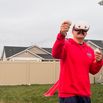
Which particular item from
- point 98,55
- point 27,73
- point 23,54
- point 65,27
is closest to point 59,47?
point 65,27

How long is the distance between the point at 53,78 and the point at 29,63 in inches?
76.1

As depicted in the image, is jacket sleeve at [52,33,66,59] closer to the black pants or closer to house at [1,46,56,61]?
the black pants

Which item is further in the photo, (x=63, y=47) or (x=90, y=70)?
(x=90, y=70)

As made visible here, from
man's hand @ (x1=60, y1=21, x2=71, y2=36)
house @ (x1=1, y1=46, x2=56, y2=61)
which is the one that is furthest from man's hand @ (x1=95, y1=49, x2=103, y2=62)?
house @ (x1=1, y1=46, x2=56, y2=61)

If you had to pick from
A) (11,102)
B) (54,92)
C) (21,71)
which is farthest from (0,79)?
(11,102)

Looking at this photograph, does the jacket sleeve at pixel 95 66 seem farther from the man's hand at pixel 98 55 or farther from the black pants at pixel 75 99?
the black pants at pixel 75 99

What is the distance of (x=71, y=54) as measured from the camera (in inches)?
180

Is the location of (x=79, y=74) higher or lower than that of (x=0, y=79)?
higher

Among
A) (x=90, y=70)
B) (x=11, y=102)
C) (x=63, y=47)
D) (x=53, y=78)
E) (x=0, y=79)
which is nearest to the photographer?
(x=63, y=47)

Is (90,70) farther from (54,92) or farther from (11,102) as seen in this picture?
(54,92)

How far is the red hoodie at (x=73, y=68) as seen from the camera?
4512mm

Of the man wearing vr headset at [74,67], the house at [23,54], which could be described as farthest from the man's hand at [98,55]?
the house at [23,54]

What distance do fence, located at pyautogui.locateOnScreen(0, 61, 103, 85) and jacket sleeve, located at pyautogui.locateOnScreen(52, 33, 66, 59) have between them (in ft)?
Result: 67.3

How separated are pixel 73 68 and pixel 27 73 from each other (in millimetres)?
21344
